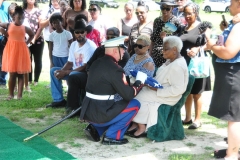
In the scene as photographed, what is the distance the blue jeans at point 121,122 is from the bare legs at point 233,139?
1.29 metres

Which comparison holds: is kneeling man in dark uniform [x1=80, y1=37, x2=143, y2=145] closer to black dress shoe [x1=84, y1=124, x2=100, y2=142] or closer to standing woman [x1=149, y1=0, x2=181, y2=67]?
black dress shoe [x1=84, y1=124, x2=100, y2=142]

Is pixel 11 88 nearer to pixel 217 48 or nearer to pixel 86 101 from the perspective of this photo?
pixel 86 101

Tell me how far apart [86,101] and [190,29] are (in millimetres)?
1813

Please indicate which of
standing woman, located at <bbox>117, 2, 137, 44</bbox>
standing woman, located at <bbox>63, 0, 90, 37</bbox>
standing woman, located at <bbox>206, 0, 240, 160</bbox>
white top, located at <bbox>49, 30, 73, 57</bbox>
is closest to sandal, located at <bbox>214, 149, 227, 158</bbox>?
standing woman, located at <bbox>206, 0, 240, 160</bbox>

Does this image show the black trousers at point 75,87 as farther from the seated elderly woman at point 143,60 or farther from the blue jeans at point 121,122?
the blue jeans at point 121,122

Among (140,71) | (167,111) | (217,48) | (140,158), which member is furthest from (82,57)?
(217,48)

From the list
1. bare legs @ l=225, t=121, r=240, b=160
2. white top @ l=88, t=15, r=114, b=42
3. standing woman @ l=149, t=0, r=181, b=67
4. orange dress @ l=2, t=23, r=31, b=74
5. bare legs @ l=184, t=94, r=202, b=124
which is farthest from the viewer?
white top @ l=88, t=15, r=114, b=42

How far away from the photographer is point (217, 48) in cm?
431

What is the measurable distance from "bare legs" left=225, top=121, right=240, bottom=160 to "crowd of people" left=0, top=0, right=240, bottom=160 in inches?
0.4

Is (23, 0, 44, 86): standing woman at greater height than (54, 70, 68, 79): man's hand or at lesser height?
greater

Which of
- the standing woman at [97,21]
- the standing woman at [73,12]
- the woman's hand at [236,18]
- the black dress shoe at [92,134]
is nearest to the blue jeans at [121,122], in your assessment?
the black dress shoe at [92,134]

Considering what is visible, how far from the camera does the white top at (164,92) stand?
5262 mm

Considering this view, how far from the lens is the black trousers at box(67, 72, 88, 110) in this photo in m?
6.38

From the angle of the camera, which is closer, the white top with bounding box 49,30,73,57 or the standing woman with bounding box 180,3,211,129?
the standing woman with bounding box 180,3,211,129
